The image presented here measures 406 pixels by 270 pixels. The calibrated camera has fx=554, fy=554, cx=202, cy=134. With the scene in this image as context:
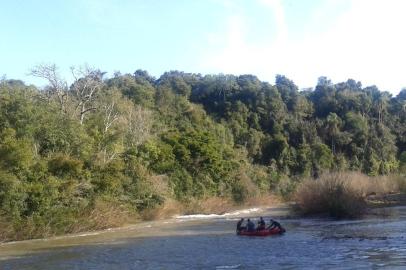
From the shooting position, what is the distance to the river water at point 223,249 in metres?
19.8

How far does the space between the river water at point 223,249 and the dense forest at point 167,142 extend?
9.97 feet

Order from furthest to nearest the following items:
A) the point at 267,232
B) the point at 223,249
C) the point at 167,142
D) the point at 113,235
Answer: the point at 167,142
the point at 113,235
the point at 267,232
the point at 223,249

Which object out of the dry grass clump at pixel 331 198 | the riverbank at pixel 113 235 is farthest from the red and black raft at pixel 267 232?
the dry grass clump at pixel 331 198

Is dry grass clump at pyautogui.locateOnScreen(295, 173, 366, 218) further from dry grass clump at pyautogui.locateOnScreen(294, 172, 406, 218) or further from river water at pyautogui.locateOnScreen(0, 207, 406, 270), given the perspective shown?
river water at pyautogui.locateOnScreen(0, 207, 406, 270)

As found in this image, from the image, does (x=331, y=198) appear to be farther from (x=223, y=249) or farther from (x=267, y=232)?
(x=223, y=249)

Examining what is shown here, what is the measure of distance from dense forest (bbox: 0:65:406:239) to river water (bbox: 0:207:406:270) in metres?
3.04

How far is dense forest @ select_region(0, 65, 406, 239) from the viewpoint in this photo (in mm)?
32250

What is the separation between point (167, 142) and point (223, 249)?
95.0ft

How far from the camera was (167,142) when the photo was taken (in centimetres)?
5262

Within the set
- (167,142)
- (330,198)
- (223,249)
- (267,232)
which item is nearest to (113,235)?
(267,232)

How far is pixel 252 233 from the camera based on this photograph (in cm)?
2930

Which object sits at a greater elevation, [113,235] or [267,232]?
[113,235]

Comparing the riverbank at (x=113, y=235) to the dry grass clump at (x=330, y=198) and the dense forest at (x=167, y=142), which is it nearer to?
the dense forest at (x=167, y=142)

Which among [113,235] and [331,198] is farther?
[331,198]
